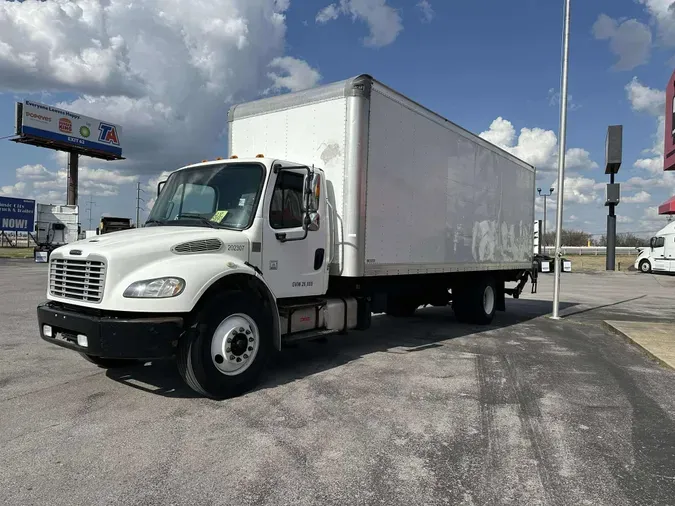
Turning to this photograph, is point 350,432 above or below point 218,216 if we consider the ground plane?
below

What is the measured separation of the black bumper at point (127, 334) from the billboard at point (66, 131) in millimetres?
55654

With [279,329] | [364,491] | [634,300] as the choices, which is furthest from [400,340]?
[634,300]

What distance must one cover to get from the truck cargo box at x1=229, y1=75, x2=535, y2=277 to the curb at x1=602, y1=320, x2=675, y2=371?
2.94 meters

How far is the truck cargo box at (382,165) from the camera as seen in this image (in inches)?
266

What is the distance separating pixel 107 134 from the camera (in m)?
60.3

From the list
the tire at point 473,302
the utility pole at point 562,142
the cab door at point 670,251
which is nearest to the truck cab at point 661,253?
the cab door at point 670,251

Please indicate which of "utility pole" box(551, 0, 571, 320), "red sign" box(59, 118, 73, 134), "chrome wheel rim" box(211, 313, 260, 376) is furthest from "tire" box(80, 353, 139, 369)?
"red sign" box(59, 118, 73, 134)

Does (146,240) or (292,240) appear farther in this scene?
(292,240)

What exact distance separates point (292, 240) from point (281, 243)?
158 millimetres

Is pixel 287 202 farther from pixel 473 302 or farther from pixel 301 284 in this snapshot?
pixel 473 302

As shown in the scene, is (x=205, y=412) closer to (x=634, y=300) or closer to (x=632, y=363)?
(x=632, y=363)

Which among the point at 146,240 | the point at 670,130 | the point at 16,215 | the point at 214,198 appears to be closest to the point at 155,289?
the point at 146,240

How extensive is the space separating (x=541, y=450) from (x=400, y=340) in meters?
4.86

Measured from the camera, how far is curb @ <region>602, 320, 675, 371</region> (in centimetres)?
715
